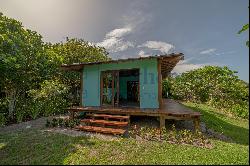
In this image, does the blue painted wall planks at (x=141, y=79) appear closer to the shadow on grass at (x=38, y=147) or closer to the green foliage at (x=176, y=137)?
the green foliage at (x=176, y=137)

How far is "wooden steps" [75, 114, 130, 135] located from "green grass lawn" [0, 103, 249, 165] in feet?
3.93

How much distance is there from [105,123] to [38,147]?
11.7ft

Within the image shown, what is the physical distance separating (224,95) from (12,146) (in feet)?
75.6

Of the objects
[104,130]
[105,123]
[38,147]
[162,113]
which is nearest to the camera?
[38,147]

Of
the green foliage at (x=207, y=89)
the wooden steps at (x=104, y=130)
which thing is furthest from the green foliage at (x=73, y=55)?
the green foliage at (x=207, y=89)

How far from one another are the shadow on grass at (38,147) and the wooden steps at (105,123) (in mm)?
1221

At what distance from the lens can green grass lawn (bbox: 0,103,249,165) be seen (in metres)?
7.01

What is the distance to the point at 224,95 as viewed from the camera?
25.3 meters

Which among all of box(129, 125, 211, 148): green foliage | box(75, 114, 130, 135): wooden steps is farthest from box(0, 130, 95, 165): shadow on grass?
box(129, 125, 211, 148): green foliage

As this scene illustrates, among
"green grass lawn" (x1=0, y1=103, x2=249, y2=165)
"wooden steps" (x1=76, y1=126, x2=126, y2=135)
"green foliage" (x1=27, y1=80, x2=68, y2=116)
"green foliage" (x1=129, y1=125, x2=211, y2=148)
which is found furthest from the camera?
"green foliage" (x1=27, y1=80, x2=68, y2=116)

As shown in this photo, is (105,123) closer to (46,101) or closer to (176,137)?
(176,137)

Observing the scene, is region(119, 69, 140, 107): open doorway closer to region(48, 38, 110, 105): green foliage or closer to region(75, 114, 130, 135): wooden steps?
region(48, 38, 110, 105): green foliage

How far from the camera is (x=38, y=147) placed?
8.52 m

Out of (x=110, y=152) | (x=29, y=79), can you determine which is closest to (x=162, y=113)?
(x=110, y=152)
